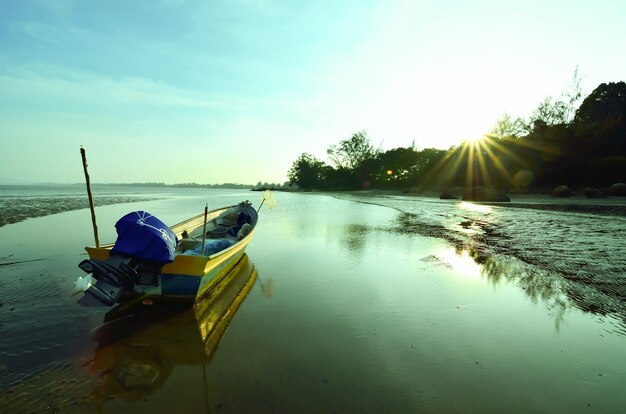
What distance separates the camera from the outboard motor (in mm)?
4883

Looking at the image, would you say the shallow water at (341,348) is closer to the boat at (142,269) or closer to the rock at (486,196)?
the boat at (142,269)

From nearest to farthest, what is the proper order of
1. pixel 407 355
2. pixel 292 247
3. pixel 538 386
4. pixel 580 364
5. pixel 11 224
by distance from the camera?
pixel 538 386
pixel 580 364
pixel 407 355
pixel 292 247
pixel 11 224

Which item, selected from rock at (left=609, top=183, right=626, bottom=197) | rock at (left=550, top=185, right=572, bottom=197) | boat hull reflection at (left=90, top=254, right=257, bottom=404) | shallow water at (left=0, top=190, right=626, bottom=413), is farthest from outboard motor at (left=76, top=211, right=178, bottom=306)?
rock at (left=609, top=183, right=626, bottom=197)

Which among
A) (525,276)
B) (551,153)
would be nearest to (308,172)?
(551,153)

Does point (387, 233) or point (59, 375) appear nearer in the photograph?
point (59, 375)

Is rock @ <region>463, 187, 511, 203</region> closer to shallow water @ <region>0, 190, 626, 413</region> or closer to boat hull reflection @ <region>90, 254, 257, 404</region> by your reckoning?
shallow water @ <region>0, 190, 626, 413</region>

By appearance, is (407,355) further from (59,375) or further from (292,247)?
(292,247)

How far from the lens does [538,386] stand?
11.5 ft

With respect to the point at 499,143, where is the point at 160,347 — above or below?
below

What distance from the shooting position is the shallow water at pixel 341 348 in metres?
3.30

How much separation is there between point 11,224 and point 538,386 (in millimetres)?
24101

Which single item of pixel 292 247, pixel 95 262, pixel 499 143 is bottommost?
pixel 292 247

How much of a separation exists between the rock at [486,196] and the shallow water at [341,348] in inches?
1061

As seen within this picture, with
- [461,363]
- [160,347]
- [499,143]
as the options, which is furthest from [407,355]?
[499,143]
